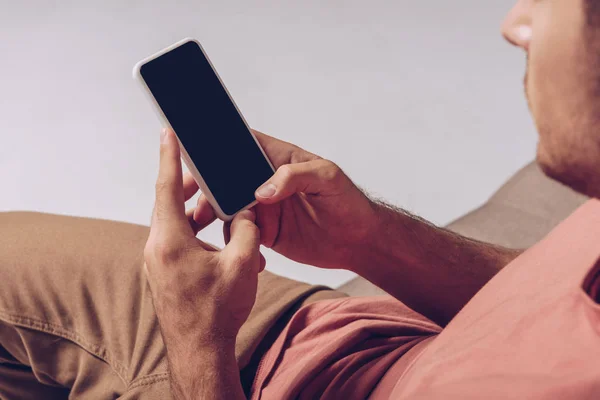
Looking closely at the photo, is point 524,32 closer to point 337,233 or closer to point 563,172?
point 563,172

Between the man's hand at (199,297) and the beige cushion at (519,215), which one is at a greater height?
the man's hand at (199,297)

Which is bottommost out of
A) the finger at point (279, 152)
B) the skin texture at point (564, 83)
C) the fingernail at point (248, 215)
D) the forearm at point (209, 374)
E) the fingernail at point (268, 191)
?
the forearm at point (209, 374)

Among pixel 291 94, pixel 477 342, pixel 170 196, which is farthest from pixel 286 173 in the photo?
pixel 291 94

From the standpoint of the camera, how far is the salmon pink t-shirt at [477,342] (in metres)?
0.46

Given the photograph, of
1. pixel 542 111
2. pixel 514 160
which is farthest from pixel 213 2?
pixel 542 111

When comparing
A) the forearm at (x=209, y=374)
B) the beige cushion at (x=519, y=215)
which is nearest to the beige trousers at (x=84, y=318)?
the forearm at (x=209, y=374)

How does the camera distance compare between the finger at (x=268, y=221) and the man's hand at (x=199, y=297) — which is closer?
the man's hand at (x=199, y=297)

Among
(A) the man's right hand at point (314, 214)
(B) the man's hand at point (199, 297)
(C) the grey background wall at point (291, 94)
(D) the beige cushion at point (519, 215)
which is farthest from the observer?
(C) the grey background wall at point (291, 94)

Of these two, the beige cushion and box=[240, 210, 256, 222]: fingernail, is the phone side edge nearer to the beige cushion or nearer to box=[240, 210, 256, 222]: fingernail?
box=[240, 210, 256, 222]: fingernail

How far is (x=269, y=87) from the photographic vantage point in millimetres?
1502

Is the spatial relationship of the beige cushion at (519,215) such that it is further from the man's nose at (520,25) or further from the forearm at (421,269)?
the man's nose at (520,25)

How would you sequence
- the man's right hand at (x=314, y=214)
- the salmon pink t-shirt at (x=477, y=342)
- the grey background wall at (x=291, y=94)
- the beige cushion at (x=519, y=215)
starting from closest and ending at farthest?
the salmon pink t-shirt at (x=477, y=342), the man's right hand at (x=314, y=214), the beige cushion at (x=519, y=215), the grey background wall at (x=291, y=94)

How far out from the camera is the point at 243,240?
61cm

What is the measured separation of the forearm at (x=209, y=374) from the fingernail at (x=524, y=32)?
0.38 meters
